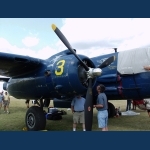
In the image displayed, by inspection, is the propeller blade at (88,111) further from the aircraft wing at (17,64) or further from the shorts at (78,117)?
the aircraft wing at (17,64)

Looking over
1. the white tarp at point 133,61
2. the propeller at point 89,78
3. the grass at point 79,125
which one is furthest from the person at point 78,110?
the white tarp at point 133,61

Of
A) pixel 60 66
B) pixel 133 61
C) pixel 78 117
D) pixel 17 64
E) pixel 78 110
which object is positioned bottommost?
pixel 78 117

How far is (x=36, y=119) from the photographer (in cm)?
765

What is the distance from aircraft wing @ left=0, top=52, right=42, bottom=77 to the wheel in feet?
5.45

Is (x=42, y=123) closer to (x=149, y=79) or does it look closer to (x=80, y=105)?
(x=80, y=105)

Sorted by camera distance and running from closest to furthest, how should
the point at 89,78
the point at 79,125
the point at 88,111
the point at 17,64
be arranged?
the point at 88,111, the point at 89,78, the point at 17,64, the point at 79,125

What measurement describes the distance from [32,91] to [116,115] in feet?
20.9

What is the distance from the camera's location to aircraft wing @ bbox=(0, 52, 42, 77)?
7.25m

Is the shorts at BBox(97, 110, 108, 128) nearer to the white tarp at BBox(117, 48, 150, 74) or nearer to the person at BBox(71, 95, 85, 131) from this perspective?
the person at BBox(71, 95, 85, 131)

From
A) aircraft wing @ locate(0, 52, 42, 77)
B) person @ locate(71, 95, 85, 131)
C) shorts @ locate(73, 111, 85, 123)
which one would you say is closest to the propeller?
person @ locate(71, 95, 85, 131)

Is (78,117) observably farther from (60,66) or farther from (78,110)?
(60,66)

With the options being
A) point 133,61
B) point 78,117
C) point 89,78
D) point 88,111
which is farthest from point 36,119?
point 133,61

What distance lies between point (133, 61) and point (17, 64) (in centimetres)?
505

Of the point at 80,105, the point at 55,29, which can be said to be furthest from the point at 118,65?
the point at 55,29
